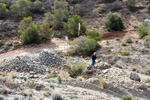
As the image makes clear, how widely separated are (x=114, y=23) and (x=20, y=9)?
15.5 metres

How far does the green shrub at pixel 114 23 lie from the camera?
79.5ft

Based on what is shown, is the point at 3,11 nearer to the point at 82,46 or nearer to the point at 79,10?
the point at 79,10

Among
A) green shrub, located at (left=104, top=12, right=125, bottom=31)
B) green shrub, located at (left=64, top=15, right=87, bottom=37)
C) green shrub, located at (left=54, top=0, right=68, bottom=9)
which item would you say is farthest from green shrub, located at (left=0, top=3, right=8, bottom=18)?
green shrub, located at (left=104, top=12, right=125, bottom=31)

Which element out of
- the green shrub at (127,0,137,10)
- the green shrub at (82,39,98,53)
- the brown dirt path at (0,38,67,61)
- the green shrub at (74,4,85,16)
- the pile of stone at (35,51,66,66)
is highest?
the green shrub at (127,0,137,10)

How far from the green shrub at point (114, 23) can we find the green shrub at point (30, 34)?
10.7 metres

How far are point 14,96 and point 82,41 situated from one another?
11070mm

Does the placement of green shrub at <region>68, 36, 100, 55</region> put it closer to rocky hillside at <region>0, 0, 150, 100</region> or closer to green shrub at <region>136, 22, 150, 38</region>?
rocky hillside at <region>0, 0, 150, 100</region>

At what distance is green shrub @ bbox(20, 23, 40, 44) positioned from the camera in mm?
19672

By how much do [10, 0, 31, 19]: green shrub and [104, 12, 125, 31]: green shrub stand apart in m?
13.8

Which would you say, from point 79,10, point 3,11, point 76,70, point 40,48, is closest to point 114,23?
point 79,10

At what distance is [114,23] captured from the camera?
24.2m

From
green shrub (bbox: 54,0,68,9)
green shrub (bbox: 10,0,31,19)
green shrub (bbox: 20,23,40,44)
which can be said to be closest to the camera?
green shrub (bbox: 20,23,40,44)

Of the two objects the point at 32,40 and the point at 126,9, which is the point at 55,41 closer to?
the point at 32,40

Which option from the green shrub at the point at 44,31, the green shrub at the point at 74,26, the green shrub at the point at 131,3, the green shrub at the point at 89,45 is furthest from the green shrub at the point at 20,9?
the green shrub at the point at 131,3
